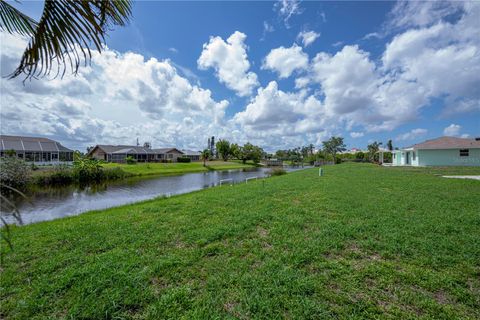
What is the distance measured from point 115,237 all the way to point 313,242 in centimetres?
409

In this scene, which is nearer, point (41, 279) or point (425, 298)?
point (425, 298)

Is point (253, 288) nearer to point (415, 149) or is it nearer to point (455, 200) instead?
point (455, 200)

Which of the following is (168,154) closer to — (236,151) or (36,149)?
(236,151)

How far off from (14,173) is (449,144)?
128 ft

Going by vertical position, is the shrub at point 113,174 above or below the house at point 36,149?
below

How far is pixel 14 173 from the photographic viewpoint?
15.8 metres

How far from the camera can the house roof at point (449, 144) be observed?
23.1 meters

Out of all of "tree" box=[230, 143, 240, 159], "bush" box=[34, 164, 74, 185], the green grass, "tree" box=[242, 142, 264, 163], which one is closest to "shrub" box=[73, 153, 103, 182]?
"bush" box=[34, 164, 74, 185]

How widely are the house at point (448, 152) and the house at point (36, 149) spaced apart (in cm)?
4506

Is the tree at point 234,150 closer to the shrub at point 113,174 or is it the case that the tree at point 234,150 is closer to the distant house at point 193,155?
the distant house at point 193,155

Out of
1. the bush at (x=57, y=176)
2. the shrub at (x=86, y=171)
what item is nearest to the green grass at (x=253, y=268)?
the bush at (x=57, y=176)

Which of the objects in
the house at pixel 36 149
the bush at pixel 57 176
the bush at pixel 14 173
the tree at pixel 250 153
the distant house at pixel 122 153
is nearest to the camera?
the bush at pixel 14 173

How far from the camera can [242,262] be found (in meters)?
3.60

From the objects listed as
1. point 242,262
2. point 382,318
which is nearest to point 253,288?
point 242,262
